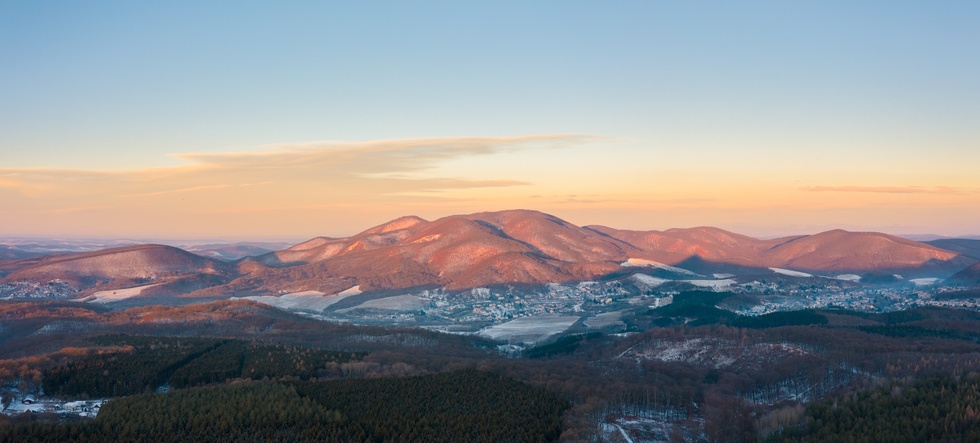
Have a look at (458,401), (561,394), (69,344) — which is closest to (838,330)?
(561,394)

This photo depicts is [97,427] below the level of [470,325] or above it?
above

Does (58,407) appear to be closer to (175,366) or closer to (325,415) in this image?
(175,366)

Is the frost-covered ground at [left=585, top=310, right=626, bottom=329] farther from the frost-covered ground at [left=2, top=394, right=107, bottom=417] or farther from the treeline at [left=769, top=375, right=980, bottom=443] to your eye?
the frost-covered ground at [left=2, top=394, right=107, bottom=417]

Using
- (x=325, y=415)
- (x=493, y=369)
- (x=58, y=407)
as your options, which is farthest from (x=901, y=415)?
(x=58, y=407)

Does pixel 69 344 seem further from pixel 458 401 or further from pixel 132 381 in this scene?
pixel 458 401

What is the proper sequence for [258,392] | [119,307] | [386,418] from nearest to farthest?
1. [386,418]
2. [258,392]
3. [119,307]

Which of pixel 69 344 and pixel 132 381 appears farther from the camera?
pixel 69 344

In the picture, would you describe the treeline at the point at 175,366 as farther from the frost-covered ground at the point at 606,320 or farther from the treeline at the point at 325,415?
the frost-covered ground at the point at 606,320

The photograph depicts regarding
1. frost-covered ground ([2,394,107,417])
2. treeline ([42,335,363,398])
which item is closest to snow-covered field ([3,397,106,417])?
frost-covered ground ([2,394,107,417])
